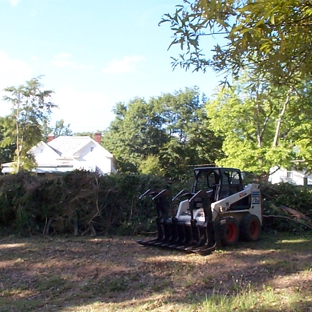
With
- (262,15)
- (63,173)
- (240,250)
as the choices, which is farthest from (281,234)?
(262,15)

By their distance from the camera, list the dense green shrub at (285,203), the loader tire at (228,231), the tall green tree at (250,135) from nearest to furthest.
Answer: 1. the loader tire at (228,231)
2. the dense green shrub at (285,203)
3. the tall green tree at (250,135)

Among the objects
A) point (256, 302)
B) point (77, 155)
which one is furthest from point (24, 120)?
point (256, 302)

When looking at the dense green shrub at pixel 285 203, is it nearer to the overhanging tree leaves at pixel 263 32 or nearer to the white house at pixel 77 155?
the overhanging tree leaves at pixel 263 32

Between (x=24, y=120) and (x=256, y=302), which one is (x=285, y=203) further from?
(x=24, y=120)

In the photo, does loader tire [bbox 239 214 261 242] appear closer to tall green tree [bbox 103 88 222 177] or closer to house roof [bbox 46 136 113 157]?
tall green tree [bbox 103 88 222 177]

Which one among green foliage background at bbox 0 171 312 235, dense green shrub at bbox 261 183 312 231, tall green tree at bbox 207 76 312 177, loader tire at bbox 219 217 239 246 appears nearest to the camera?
loader tire at bbox 219 217 239 246

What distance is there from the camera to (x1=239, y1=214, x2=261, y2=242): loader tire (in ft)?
34.2

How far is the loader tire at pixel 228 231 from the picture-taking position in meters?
9.67

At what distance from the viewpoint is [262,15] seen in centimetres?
388

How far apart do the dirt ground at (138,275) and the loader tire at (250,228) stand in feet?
0.72

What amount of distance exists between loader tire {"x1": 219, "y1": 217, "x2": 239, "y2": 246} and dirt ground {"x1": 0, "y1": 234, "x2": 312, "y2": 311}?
22 cm

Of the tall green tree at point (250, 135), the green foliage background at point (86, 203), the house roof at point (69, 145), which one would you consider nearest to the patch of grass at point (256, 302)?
the green foliage background at point (86, 203)

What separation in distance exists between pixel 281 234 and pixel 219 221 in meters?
3.68

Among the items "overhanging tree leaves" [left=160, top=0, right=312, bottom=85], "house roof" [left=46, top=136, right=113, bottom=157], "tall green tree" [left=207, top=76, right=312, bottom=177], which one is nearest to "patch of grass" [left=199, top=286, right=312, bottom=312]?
"overhanging tree leaves" [left=160, top=0, right=312, bottom=85]
